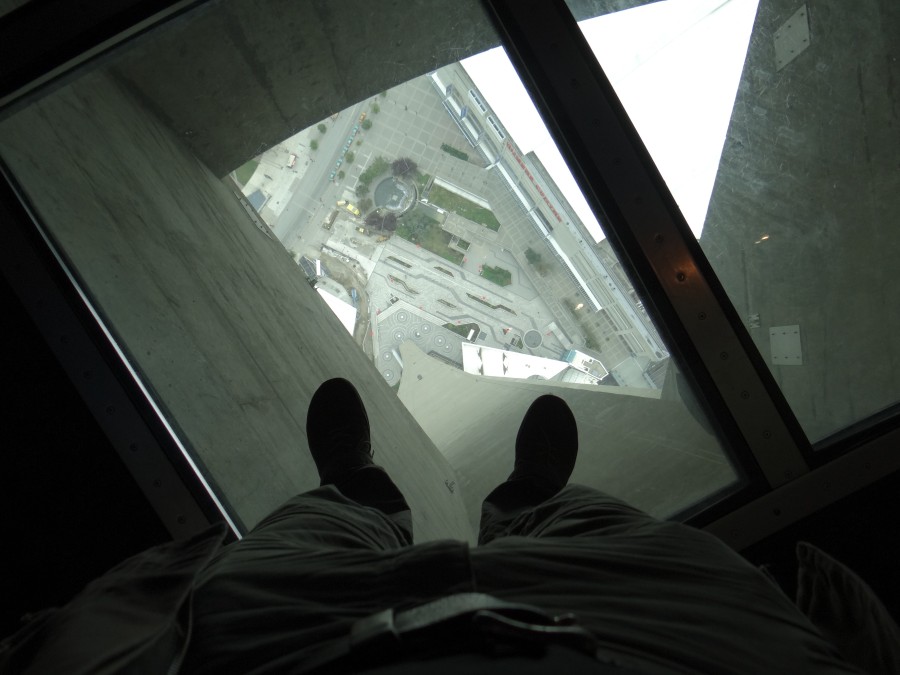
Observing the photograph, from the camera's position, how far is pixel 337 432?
1.57m

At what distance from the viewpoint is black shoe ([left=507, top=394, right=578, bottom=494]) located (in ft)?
5.09

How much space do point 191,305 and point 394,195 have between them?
943 millimetres

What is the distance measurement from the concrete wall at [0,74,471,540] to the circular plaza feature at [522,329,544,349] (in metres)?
0.57

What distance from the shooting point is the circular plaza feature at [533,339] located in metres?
2.21

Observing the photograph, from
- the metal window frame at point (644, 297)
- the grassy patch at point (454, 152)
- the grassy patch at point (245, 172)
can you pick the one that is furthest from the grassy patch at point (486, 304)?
the grassy patch at point (245, 172)

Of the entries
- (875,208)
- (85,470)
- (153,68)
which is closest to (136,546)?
(85,470)

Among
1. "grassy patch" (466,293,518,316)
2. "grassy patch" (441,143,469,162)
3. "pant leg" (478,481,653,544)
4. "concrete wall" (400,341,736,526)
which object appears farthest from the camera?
"grassy patch" (466,293,518,316)

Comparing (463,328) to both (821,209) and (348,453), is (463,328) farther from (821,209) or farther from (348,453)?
(821,209)

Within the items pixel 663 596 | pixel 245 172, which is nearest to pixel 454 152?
pixel 245 172

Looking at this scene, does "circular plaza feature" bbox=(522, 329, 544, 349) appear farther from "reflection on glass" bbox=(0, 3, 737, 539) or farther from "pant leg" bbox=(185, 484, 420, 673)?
"pant leg" bbox=(185, 484, 420, 673)

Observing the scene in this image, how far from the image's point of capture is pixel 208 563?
2.92 feet

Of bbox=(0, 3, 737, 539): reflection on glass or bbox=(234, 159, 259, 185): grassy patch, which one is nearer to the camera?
bbox=(0, 3, 737, 539): reflection on glass

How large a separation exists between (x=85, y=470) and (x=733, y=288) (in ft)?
6.14

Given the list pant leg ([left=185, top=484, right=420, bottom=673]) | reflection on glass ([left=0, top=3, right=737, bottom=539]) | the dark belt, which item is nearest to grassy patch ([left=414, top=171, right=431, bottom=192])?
reflection on glass ([left=0, top=3, right=737, bottom=539])
